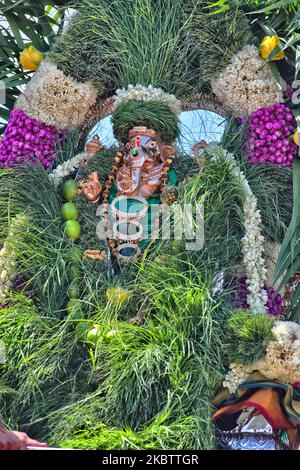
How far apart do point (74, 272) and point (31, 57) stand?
1.26 m

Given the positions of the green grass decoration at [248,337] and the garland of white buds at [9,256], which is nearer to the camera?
the green grass decoration at [248,337]

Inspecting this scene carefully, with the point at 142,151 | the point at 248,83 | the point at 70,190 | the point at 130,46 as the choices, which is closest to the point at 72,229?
the point at 70,190

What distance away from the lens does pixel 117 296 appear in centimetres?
502

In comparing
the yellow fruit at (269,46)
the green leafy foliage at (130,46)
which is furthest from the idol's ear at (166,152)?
the yellow fruit at (269,46)

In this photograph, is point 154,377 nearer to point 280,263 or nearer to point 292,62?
point 280,263

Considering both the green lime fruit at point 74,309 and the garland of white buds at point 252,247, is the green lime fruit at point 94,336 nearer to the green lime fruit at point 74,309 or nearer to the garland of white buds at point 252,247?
the green lime fruit at point 74,309

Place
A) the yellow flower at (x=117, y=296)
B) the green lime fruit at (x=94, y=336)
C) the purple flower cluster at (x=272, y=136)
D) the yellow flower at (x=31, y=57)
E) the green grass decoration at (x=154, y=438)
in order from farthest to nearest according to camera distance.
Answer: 1. the yellow flower at (x=31, y=57)
2. the purple flower cluster at (x=272, y=136)
3. the yellow flower at (x=117, y=296)
4. the green lime fruit at (x=94, y=336)
5. the green grass decoration at (x=154, y=438)

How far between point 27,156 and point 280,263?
55.2 inches

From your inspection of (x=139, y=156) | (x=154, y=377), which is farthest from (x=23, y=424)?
(x=139, y=156)

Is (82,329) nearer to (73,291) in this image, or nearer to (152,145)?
(73,291)

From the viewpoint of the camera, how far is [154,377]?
15.1 ft

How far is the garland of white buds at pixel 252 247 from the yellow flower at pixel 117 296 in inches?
22.0

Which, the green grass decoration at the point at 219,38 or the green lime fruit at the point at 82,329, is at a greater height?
the green grass decoration at the point at 219,38

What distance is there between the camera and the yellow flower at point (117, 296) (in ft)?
16.4
